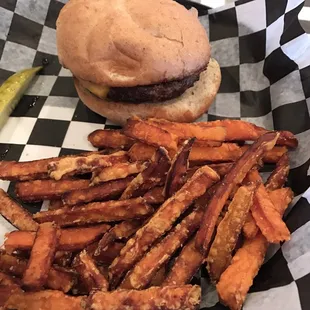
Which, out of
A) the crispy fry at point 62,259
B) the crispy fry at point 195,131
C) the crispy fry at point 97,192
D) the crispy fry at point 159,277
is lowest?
the crispy fry at point 62,259

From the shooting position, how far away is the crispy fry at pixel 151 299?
1.44m

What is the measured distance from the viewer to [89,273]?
5.25ft

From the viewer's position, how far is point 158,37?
215 centimetres

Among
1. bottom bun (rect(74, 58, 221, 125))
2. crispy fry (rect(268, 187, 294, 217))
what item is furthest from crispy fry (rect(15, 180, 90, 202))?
crispy fry (rect(268, 187, 294, 217))

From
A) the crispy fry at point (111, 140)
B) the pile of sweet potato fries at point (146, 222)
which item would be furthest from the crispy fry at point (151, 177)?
the crispy fry at point (111, 140)

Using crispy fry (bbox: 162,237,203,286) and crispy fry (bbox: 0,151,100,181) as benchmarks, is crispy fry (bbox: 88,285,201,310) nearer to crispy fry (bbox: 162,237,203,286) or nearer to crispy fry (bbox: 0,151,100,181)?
crispy fry (bbox: 162,237,203,286)

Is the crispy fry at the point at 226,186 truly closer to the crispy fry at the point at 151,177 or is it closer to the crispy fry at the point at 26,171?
the crispy fry at the point at 151,177

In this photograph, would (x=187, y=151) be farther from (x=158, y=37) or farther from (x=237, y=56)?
(x=237, y=56)

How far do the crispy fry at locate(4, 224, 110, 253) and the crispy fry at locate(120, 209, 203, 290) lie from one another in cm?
25

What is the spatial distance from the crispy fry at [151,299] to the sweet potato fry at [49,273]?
216 mm

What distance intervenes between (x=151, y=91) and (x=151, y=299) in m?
1.03

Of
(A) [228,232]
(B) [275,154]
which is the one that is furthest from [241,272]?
(B) [275,154]

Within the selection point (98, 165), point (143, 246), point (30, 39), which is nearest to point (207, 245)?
point (143, 246)

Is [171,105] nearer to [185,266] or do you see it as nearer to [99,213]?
[99,213]
